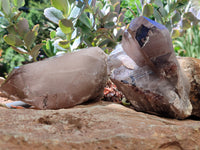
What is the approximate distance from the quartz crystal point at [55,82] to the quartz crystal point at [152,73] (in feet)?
0.70

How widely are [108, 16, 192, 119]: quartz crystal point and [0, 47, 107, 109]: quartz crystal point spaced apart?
0.21m

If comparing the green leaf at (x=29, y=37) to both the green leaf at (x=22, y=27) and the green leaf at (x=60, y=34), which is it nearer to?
the green leaf at (x=22, y=27)

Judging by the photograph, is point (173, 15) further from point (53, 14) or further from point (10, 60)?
point (10, 60)

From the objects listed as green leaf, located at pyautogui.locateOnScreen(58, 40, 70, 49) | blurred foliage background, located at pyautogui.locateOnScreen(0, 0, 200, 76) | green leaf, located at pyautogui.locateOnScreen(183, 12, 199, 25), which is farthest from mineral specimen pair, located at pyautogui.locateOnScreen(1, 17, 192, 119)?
green leaf, located at pyautogui.locateOnScreen(183, 12, 199, 25)

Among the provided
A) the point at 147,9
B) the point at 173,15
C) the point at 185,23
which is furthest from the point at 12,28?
the point at 185,23

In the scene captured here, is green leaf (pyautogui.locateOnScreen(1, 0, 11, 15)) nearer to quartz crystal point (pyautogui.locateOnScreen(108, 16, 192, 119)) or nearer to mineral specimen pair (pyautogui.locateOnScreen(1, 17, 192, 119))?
mineral specimen pair (pyautogui.locateOnScreen(1, 17, 192, 119))

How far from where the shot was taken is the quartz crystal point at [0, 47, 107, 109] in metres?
1.36

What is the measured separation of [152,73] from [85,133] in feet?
2.08

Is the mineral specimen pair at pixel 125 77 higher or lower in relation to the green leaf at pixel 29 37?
lower

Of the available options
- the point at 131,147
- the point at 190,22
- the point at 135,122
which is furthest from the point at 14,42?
the point at 190,22

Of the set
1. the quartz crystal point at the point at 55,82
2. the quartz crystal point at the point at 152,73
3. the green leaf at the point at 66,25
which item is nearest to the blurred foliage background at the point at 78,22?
the green leaf at the point at 66,25

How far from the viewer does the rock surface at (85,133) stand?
26.6 inches

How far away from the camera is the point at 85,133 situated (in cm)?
78

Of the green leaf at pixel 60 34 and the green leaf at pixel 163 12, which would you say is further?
the green leaf at pixel 163 12
